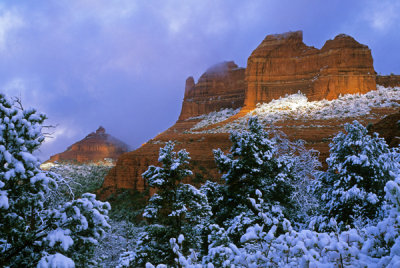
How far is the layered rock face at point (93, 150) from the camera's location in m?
117

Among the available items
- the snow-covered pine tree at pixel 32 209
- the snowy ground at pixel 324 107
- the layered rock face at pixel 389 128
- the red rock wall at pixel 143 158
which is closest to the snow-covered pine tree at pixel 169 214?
the snow-covered pine tree at pixel 32 209

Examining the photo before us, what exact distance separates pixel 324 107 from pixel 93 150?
352ft

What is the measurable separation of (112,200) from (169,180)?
1317 inches

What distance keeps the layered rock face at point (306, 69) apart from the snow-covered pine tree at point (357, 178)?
49.8 m

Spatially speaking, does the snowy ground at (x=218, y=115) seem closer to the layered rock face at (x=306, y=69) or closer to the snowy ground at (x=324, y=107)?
the layered rock face at (x=306, y=69)

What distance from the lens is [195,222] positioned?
33.2 ft

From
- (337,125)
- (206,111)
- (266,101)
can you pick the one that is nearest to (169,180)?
(337,125)

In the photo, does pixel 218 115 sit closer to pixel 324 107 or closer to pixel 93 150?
pixel 324 107

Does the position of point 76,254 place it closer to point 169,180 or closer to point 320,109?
point 169,180

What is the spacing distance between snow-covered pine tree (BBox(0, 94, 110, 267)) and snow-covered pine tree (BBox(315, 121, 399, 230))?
20.5 feet

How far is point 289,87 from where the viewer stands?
206 ft

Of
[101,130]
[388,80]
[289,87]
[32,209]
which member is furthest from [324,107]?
[101,130]

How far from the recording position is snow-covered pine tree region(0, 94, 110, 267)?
154 inches

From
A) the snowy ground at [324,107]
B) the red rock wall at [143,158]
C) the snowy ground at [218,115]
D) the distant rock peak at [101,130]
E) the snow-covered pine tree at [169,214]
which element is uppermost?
the distant rock peak at [101,130]
